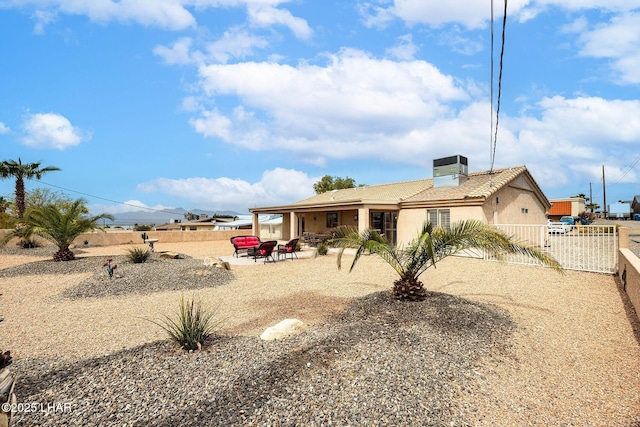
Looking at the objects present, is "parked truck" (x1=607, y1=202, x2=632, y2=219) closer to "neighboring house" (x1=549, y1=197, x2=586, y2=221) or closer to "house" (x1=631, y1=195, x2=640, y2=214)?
"house" (x1=631, y1=195, x2=640, y2=214)

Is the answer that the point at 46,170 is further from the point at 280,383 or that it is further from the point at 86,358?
the point at 280,383

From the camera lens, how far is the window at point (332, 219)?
23.6 metres

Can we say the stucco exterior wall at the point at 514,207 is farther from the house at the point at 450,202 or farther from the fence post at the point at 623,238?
the fence post at the point at 623,238

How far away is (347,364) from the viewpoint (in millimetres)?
3965

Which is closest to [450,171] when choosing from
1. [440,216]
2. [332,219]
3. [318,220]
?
[440,216]

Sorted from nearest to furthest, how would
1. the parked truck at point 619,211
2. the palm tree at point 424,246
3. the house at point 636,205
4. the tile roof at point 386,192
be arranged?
1. the palm tree at point 424,246
2. the tile roof at point 386,192
3. the parked truck at point 619,211
4. the house at point 636,205

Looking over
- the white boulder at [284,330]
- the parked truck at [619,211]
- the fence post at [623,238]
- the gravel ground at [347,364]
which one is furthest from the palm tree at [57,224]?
the parked truck at [619,211]

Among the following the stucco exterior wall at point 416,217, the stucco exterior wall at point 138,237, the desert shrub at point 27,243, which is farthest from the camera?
the stucco exterior wall at point 138,237

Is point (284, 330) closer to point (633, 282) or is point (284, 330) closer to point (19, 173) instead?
point (633, 282)

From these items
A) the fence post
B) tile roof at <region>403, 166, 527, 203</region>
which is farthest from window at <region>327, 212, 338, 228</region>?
the fence post

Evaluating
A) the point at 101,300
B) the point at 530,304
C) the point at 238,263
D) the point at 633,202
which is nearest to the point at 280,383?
the point at 530,304

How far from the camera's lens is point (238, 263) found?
45.9ft

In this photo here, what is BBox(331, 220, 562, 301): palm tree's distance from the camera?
5.98 metres

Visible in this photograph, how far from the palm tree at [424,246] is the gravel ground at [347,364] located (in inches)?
20.1
